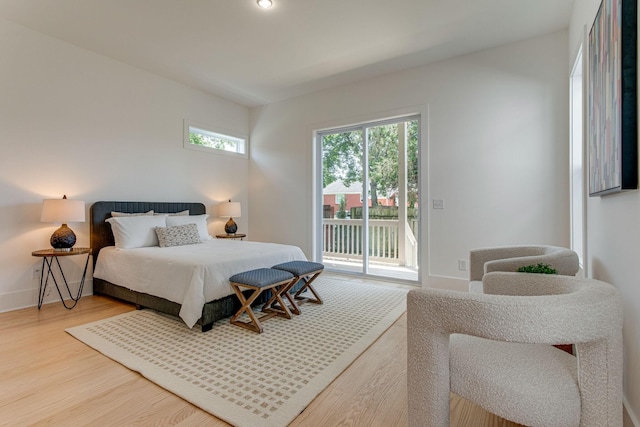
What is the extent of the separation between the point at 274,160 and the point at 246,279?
309 cm

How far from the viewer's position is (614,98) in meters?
1.36

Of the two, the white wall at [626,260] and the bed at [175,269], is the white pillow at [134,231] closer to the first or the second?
the bed at [175,269]

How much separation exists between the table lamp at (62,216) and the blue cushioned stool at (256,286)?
189cm

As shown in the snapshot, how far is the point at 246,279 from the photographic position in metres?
2.51

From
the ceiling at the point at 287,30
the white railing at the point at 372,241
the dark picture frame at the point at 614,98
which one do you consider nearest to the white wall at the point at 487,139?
the ceiling at the point at 287,30

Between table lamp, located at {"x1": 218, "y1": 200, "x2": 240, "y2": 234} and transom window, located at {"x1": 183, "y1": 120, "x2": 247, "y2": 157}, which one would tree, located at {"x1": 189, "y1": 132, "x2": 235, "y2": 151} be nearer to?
transom window, located at {"x1": 183, "y1": 120, "x2": 247, "y2": 157}

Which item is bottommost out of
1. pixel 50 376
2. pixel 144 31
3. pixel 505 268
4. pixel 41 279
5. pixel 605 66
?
pixel 50 376

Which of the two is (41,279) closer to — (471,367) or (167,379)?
(167,379)

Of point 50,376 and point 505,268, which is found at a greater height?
point 505,268

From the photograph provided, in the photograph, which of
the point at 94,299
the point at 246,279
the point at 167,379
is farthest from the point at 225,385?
the point at 94,299

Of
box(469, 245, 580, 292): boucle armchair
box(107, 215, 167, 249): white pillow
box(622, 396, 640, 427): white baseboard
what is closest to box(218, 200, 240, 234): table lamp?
box(107, 215, 167, 249): white pillow

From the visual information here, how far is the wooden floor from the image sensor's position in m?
1.48

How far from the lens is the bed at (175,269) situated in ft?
8.13

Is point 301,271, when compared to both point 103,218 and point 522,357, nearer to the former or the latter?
point 522,357
